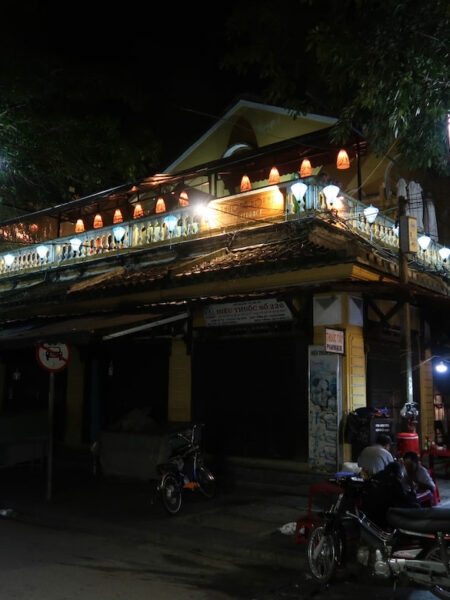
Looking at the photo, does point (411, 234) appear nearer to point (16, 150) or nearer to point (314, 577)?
point (314, 577)

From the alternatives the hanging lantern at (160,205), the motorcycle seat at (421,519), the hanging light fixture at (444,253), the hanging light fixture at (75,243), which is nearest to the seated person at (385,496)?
the motorcycle seat at (421,519)

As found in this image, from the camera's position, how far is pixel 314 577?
6148 millimetres

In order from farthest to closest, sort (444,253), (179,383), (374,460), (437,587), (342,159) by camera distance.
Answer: (444,253) → (342,159) → (179,383) → (374,460) → (437,587)

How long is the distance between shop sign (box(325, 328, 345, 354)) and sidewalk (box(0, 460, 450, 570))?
9.17 feet

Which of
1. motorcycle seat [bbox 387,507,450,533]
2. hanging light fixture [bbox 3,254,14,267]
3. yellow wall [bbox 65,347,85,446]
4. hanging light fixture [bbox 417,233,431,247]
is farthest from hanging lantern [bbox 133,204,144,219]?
motorcycle seat [bbox 387,507,450,533]

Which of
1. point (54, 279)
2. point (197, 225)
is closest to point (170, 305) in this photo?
point (197, 225)

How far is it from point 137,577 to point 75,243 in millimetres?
12269

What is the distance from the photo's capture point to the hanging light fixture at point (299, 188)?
12424 mm

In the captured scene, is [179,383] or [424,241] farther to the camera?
[424,241]

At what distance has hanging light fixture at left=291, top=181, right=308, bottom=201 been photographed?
489 inches

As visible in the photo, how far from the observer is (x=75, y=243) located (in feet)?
55.8

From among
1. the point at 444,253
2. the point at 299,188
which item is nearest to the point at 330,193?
the point at 299,188

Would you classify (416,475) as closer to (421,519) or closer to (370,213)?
(421,519)

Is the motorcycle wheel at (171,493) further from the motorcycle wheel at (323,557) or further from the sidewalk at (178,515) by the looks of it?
the motorcycle wheel at (323,557)
